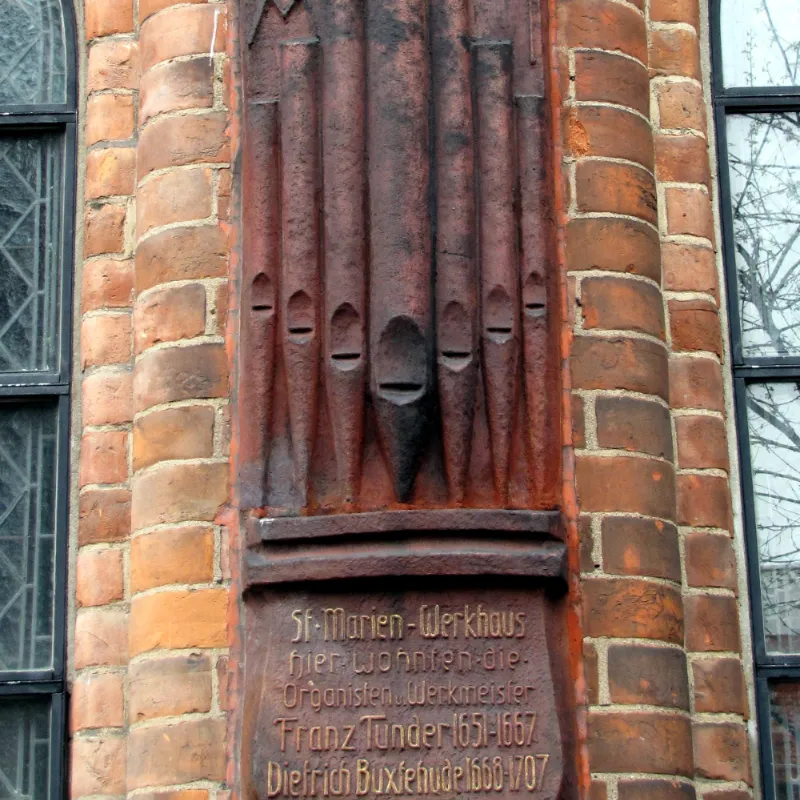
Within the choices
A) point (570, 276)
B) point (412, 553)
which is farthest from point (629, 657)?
point (570, 276)

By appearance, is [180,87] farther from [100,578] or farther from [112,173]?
[100,578]

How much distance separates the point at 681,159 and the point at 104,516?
1.50 metres

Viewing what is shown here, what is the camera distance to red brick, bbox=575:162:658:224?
12.1 ft

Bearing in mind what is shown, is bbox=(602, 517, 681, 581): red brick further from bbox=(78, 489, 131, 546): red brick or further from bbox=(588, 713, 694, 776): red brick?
bbox=(78, 489, 131, 546): red brick

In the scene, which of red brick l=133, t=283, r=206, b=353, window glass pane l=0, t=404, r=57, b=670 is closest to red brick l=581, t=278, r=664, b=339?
red brick l=133, t=283, r=206, b=353

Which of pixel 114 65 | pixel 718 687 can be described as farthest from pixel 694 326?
pixel 114 65

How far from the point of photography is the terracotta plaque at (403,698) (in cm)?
323

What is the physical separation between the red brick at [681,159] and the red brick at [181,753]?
1.56m

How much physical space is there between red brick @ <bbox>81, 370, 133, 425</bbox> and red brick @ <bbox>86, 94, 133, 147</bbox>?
0.57 meters

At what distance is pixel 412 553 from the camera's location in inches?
131

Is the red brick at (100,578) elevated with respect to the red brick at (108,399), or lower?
lower

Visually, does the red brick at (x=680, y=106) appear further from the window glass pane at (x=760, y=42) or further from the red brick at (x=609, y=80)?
the window glass pane at (x=760, y=42)

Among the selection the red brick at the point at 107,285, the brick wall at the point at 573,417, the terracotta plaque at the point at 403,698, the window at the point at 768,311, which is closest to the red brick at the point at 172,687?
the brick wall at the point at 573,417

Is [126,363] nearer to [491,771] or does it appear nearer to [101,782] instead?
[101,782]
